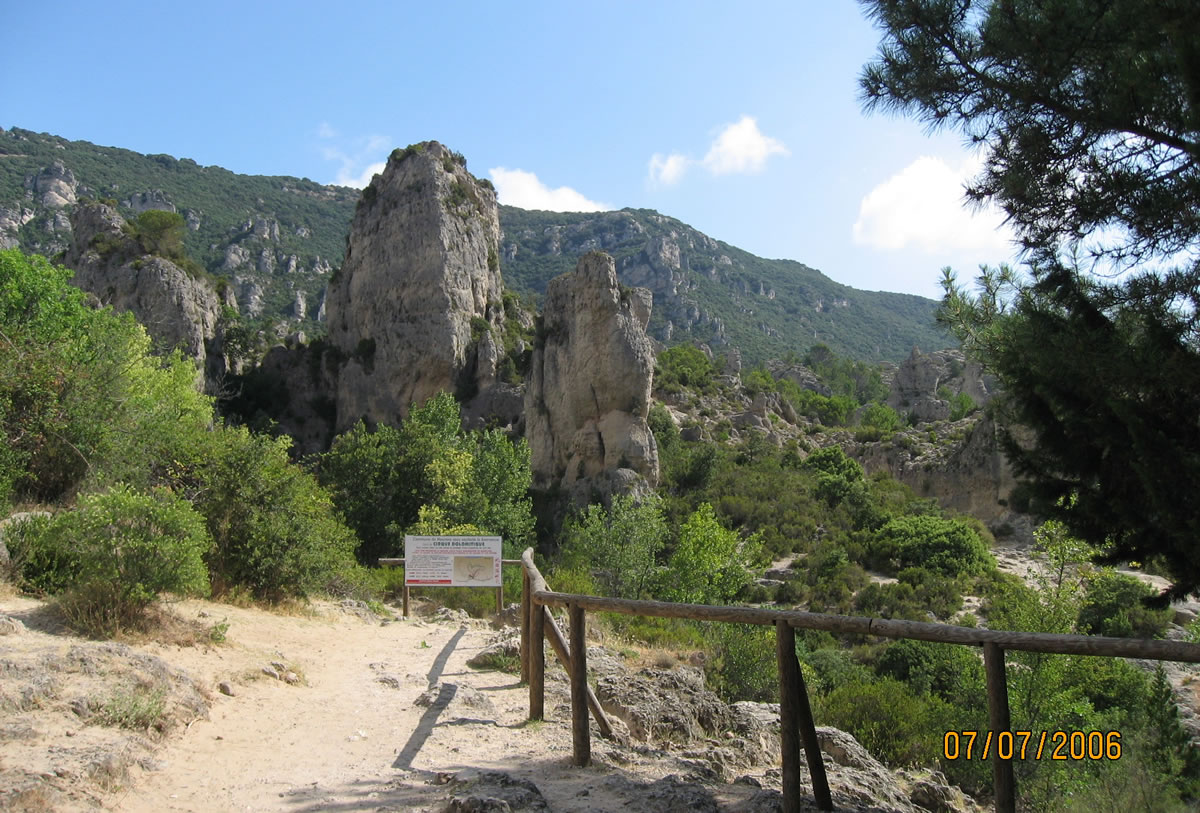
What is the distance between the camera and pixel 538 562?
933 inches

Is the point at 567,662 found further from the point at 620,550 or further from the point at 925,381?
the point at 925,381

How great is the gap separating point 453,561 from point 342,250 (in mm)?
100245

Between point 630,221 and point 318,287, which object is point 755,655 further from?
point 630,221

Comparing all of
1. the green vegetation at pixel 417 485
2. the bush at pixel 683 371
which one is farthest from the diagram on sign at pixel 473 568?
the bush at pixel 683 371

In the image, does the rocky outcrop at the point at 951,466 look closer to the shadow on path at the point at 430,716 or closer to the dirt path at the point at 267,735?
the shadow on path at the point at 430,716

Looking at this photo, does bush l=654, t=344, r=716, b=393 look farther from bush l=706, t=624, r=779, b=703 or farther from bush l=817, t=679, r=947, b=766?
bush l=817, t=679, r=947, b=766

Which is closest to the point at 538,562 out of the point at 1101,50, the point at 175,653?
the point at 175,653

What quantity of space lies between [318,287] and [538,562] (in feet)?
246

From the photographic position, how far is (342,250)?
104m

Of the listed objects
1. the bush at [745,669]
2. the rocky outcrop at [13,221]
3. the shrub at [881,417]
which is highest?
the rocky outcrop at [13,221]

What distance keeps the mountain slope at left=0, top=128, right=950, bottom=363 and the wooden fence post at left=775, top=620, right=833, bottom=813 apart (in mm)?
76875

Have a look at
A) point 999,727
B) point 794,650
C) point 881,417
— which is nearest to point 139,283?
point 794,650

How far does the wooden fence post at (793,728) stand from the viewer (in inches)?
171

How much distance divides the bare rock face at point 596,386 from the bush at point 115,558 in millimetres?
26258
